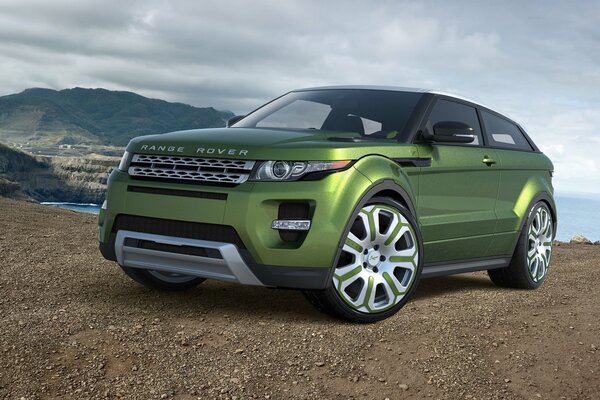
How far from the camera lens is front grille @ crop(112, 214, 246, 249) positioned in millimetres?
4297

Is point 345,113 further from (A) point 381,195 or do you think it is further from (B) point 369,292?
(B) point 369,292

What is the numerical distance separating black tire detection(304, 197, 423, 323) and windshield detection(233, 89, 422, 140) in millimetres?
701

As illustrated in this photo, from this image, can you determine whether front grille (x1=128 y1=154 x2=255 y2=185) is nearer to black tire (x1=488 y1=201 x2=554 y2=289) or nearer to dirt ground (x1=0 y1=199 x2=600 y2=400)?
dirt ground (x1=0 y1=199 x2=600 y2=400)

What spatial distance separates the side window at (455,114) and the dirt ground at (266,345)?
151 cm

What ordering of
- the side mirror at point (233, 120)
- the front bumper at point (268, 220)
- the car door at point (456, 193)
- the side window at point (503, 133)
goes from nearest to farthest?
the front bumper at point (268, 220) < the car door at point (456, 193) < the side mirror at point (233, 120) < the side window at point (503, 133)

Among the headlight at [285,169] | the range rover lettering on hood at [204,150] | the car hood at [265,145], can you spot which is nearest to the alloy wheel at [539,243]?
the car hood at [265,145]

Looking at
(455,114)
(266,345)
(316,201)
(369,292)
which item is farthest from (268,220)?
(455,114)

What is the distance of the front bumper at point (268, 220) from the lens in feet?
14.0

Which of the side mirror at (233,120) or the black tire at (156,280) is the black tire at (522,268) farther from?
the black tire at (156,280)

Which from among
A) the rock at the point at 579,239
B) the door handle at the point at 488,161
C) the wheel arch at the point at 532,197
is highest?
the door handle at the point at 488,161

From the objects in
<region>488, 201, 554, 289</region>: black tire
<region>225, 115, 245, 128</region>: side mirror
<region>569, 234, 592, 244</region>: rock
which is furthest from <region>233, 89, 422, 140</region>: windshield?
<region>569, 234, 592, 244</region>: rock

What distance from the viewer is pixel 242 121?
237 inches

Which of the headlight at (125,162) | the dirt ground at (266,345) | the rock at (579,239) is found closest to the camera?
the dirt ground at (266,345)

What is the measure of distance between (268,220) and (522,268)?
11.5 feet
